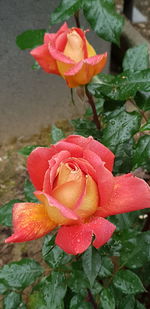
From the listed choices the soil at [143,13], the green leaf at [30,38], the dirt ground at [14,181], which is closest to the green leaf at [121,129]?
the green leaf at [30,38]

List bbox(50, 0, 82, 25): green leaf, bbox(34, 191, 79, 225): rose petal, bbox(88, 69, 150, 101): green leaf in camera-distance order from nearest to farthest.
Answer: bbox(34, 191, 79, 225): rose petal
bbox(88, 69, 150, 101): green leaf
bbox(50, 0, 82, 25): green leaf

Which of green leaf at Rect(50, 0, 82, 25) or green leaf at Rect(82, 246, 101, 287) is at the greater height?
green leaf at Rect(50, 0, 82, 25)

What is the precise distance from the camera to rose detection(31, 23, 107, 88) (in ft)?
3.07

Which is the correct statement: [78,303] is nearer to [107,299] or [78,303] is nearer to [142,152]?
[107,299]

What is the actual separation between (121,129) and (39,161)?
0.88ft

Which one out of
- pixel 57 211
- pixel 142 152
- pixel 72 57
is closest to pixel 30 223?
pixel 57 211

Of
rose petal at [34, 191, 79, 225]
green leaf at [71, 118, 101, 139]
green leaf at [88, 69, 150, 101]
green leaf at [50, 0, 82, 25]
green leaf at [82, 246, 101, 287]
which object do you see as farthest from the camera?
green leaf at [71, 118, 101, 139]

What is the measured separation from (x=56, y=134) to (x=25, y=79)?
117cm

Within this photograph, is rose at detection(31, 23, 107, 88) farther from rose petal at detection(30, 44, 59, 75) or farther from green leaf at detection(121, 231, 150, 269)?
green leaf at detection(121, 231, 150, 269)

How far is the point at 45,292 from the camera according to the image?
39.0 inches

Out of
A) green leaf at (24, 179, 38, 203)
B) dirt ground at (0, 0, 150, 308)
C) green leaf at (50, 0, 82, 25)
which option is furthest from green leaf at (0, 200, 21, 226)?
dirt ground at (0, 0, 150, 308)

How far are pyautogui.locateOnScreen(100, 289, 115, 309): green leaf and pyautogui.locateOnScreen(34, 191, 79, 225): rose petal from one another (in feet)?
1.27

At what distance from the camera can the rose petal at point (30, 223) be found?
0.68m

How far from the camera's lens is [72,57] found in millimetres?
952
